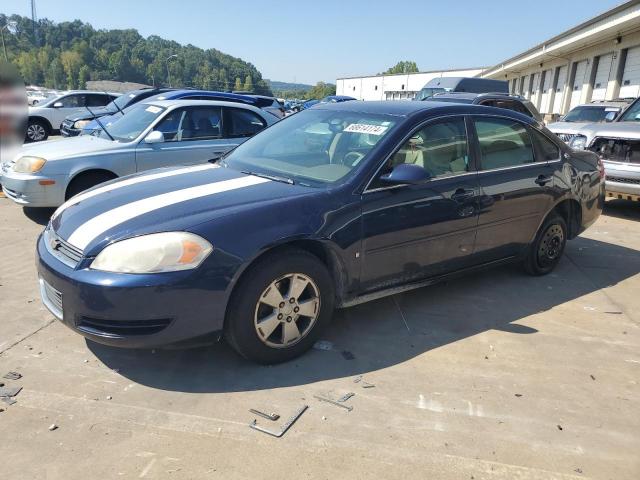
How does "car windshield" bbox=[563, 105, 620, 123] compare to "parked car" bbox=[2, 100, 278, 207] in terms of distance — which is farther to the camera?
"car windshield" bbox=[563, 105, 620, 123]

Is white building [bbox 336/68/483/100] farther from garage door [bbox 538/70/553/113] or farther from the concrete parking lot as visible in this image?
the concrete parking lot

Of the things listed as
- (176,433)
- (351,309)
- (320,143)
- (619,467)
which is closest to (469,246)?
(351,309)

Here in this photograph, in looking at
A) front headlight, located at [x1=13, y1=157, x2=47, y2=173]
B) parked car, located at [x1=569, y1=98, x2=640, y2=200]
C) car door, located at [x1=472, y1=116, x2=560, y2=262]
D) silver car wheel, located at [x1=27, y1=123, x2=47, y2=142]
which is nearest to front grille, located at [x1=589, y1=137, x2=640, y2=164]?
parked car, located at [x1=569, y1=98, x2=640, y2=200]

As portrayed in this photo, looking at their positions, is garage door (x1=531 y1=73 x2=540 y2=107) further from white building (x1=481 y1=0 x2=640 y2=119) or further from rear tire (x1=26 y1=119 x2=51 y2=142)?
rear tire (x1=26 y1=119 x2=51 y2=142)

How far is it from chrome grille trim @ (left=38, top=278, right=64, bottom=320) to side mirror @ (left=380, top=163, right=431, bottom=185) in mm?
2129

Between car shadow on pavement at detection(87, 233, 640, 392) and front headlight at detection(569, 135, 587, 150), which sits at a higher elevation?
front headlight at detection(569, 135, 587, 150)

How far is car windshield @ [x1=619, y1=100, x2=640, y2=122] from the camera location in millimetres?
8797

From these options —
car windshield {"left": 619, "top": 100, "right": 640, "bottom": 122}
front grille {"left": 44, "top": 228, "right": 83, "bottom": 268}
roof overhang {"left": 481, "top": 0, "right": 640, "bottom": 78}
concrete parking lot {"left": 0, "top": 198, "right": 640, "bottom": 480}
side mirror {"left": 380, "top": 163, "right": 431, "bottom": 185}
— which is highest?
roof overhang {"left": 481, "top": 0, "right": 640, "bottom": 78}

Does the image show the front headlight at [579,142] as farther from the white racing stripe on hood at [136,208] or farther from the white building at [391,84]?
the white building at [391,84]

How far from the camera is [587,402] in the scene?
300 centimetres

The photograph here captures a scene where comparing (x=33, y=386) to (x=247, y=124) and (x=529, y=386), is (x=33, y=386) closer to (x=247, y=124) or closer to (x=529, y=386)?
(x=529, y=386)

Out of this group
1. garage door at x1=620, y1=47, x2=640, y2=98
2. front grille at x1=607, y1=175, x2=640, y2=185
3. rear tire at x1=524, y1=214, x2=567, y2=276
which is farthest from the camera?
garage door at x1=620, y1=47, x2=640, y2=98

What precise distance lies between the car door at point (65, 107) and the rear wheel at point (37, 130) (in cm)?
27

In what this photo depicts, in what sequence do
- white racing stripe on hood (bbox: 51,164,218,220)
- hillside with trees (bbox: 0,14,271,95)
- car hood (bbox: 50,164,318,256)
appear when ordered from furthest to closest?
hillside with trees (bbox: 0,14,271,95) → white racing stripe on hood (bbox: 51,164,218,220) → car hood (bbox: 50,164,318,256)
